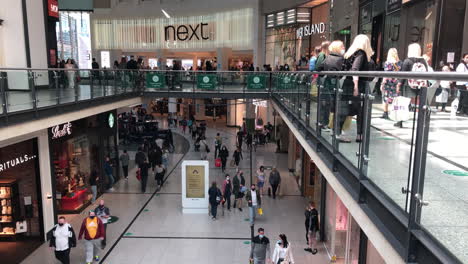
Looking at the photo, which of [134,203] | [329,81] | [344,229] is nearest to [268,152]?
[134,203]

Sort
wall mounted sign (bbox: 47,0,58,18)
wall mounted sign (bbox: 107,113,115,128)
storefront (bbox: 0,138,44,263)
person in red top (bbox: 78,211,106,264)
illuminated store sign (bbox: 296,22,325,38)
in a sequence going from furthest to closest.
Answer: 1. illuminated store sign (bbox: 296,22,325,38)
2. wall mounted sign (bbox: 107,113,115,128)
3. wall mounted sign (bbox: 47,0,58,18)
4. storefront (bbox: 0,138,44,263)
5. person in red top (bbox: 78,211,106,264)

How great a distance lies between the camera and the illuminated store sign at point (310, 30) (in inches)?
883

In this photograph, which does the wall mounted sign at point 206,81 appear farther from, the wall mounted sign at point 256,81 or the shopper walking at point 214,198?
the shopper walking at point 214,198

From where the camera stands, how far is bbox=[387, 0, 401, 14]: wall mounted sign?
13230 millimetres

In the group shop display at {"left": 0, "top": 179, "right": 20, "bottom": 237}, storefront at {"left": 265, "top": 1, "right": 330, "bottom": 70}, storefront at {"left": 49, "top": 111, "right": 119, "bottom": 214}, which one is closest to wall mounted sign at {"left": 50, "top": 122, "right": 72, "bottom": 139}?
storefront at {"left": 49, "top": 111, "right": 119, "bottom": 214}

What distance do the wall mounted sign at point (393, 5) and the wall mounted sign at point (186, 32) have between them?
1988cm

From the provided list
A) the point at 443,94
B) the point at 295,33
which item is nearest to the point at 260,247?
the point at 443,94

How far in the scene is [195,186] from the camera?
13.3 meters

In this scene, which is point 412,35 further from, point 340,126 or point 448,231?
point 448,231

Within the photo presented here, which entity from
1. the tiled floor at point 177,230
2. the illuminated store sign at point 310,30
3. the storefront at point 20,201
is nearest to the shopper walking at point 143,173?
the tiled floor at point 177,230

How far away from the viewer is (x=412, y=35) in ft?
42.2

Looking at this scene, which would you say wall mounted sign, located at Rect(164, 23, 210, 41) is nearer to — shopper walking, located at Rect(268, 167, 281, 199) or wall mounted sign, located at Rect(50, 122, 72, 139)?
shopper walking, located at Rect(268, 167, 281, 199)

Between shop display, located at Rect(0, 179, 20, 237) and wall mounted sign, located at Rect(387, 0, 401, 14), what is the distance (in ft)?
42.5

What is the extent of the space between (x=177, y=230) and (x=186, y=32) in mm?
24159
